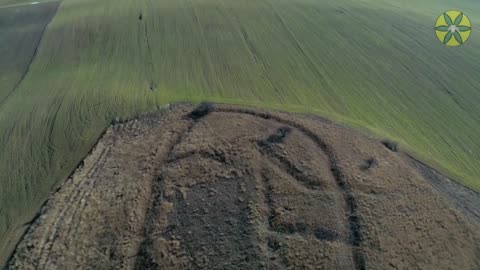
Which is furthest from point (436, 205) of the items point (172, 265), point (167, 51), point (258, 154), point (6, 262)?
point (167, 51)

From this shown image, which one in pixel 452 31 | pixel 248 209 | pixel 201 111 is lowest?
pixel 248 209

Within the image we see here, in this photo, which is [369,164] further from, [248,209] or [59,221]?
[59,221]

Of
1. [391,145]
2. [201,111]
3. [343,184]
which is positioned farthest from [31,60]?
[391,145]

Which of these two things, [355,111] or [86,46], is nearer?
[355,111]

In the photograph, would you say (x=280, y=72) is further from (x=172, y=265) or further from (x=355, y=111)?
(x=172, y=265)

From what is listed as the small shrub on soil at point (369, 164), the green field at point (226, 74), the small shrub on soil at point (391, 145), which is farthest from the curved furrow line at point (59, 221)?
the small shrub on soil at point (391, 145)

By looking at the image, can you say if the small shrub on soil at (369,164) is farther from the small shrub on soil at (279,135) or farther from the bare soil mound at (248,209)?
the small shrub on soil at (279,135)

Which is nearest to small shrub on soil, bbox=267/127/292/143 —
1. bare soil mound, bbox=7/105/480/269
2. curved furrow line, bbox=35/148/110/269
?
bare soil mound, bbox=7/105/480/269

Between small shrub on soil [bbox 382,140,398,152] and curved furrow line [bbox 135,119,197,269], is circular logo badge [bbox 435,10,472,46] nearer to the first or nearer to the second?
small shrub on soil [bbox 382,140,398,152]
